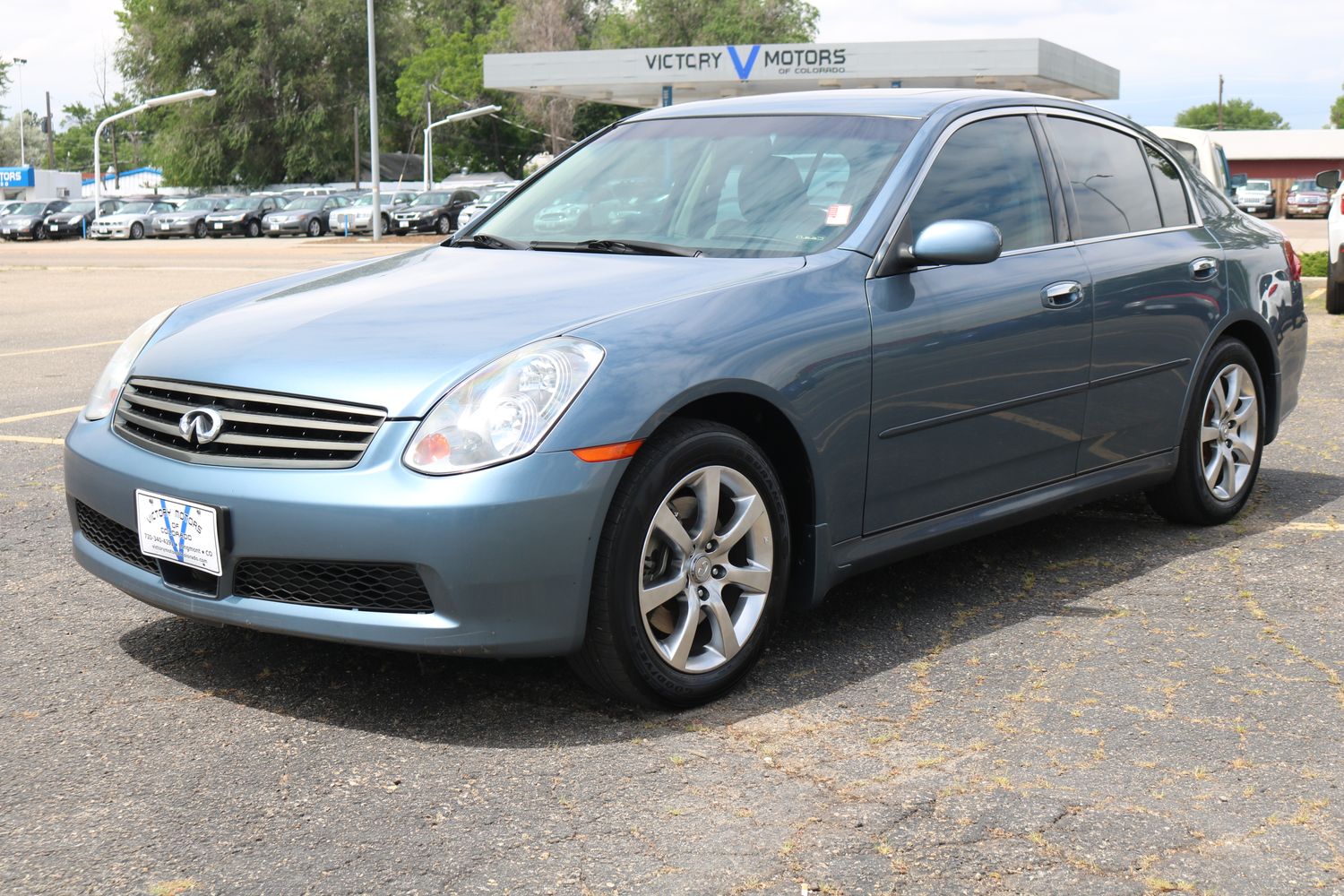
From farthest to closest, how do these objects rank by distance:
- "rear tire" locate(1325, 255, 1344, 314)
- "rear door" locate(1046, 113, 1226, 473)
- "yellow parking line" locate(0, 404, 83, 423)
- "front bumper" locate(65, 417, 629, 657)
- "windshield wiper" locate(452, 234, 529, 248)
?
"rear tire" locate(1325, 255, 1344, 314)
"yellow parking line" locate(0, 404, 83, 423)
"rear door" locate(1046, 113, 1226, 473)
"windshield wiper" locate(452, 234, 529, 248)
"front bumper" locate(65, 417, 629, 657)

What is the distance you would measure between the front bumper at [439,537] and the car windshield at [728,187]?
1.22 meters

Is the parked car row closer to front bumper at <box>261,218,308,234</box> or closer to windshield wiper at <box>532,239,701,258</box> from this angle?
front bumper at <box>261,218,308,234</box>

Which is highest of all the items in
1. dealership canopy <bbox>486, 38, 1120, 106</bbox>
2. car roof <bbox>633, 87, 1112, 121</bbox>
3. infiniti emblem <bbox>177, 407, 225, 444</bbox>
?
dealership canopy <bbox>486, 38, 1120, 106</bbox>

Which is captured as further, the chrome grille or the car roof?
the car roof

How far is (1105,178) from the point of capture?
5340 millimetres

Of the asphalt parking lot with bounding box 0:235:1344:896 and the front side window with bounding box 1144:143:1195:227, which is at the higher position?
the front side window with bounding box 1144:143:1195:227

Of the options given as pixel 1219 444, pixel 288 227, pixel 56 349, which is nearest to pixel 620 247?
pixel 1219 444

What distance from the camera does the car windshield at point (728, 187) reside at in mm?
4422

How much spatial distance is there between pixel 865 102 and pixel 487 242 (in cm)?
129

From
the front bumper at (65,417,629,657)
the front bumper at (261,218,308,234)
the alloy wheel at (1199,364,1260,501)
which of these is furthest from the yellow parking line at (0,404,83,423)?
the front bumper at (261,218,308,234)

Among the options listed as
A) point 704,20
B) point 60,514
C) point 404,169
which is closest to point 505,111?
point 404,169

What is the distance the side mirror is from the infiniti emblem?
190 centimetres

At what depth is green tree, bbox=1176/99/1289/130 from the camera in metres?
180

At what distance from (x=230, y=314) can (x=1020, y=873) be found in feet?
8.35
